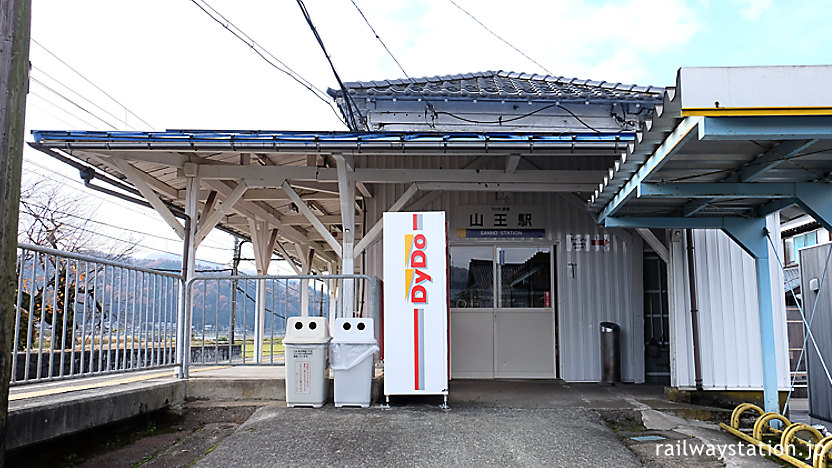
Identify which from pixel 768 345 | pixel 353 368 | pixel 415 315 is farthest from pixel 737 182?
pixel 353 368

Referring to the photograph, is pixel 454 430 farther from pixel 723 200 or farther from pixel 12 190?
pixel 12 190

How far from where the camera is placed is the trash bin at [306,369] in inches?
245

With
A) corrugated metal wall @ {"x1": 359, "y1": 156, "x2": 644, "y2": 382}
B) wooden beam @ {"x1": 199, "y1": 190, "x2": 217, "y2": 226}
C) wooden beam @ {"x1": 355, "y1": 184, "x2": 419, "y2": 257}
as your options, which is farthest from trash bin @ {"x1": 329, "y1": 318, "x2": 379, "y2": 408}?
corrugated metal wall @ {"x1": 359, "y1": 156, "x2": 644, "y2": 382}

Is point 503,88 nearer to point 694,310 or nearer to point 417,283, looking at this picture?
point 694,310

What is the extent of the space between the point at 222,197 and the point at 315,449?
593cm

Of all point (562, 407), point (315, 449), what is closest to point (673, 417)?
point (562, 407)

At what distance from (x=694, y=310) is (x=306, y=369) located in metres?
4.63

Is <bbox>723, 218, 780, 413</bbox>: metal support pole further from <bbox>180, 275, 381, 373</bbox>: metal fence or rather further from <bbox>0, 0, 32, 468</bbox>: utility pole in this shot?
<bbox>0, 0, 32, 468</bbox>: utility pole

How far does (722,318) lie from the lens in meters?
7.54

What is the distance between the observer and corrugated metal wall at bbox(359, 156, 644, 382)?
29.6 ft

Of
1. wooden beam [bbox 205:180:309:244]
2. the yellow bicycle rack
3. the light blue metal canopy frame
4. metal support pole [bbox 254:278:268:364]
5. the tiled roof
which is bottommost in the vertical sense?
the yellow bicycle rack

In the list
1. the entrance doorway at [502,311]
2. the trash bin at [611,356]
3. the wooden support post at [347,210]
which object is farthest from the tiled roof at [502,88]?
the trash bin at [611,356]

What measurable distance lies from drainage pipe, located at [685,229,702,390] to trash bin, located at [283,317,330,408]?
4344 mm

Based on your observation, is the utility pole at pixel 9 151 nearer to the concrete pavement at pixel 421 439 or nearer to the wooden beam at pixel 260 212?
the concrete pavement at pixel 421 439
